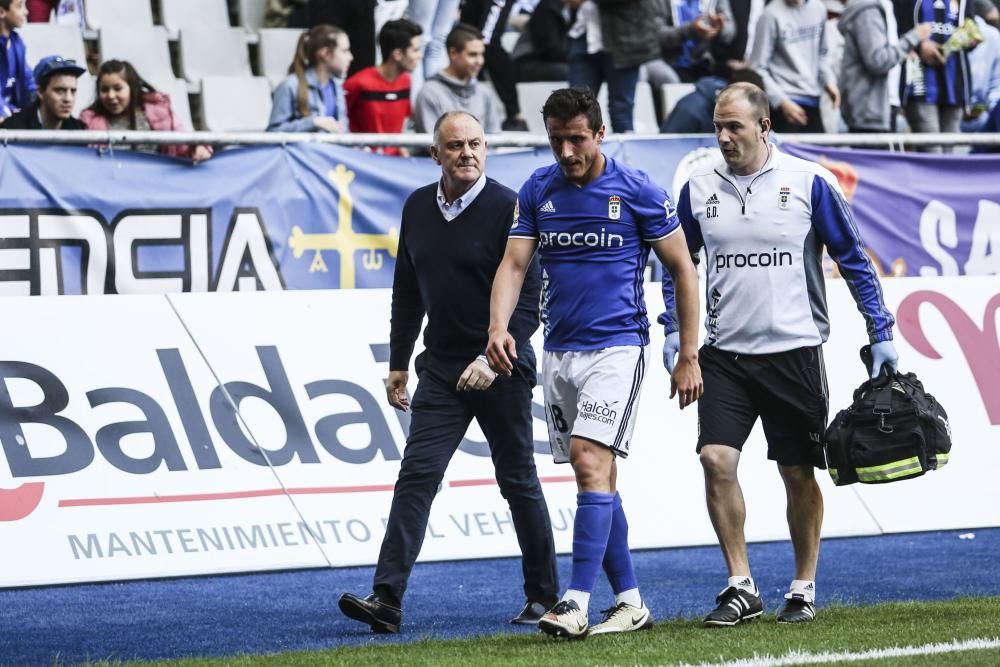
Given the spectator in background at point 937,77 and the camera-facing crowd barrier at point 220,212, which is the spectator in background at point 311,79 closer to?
the camera-facing crowd barrier at point 220,212

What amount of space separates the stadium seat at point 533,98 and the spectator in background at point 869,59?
2.55 metres

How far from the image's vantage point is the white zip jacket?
22.4ft

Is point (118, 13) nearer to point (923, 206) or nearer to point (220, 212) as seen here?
point (220, 212)

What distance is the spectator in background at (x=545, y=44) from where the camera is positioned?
48.2 feet

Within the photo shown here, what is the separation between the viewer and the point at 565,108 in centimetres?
633

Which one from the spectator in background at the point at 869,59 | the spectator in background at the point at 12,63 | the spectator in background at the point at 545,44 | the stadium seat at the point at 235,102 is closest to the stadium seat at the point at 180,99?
the stadium seat at the point at 235,102

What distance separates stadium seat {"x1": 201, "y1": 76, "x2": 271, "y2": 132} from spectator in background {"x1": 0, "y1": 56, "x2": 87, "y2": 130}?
295cm

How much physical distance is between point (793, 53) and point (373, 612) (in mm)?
8010

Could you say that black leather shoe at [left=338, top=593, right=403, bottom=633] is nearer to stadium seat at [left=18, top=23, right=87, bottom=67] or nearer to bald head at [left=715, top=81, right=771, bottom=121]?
bald head at [left=715, top=81, right=771, bottom=121]

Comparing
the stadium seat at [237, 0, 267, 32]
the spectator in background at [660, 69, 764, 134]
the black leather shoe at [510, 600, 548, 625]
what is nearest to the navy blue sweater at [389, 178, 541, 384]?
the black leather shoe at [510, 600, 548, 625]

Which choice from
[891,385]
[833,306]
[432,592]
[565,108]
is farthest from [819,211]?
[833,306]

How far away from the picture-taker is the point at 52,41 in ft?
42.8

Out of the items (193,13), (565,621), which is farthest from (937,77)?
(565,621)

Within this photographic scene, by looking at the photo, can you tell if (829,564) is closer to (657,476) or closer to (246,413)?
(657,476)
